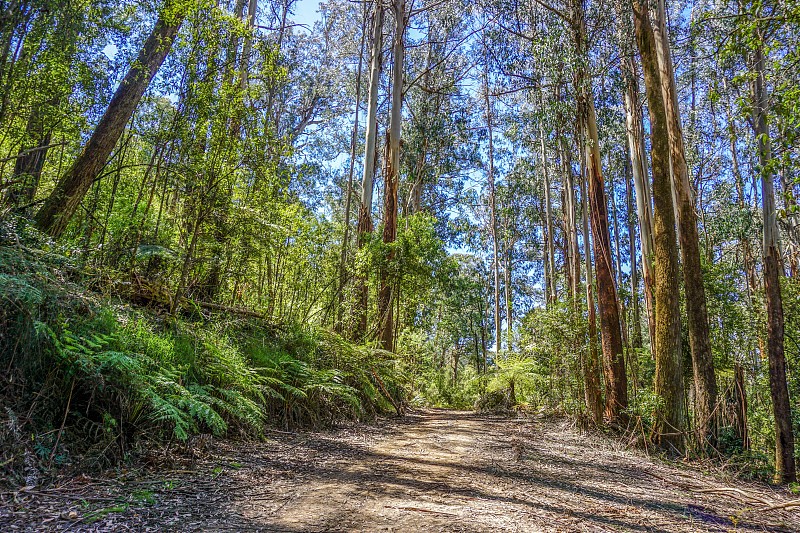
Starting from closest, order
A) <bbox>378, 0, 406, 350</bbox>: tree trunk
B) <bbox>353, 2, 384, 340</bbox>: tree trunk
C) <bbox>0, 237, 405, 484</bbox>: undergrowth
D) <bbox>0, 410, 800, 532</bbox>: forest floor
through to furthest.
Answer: <bbox>0, 410, 800, 532</bbox>: forest floor, <bbox>0, 237, 405, 484</bbox>: undergrowth, <bbox>353, 2, 384, 340</bbox>: tree trunk, <bbox>378, 0, 406, 350</bbox>: tree trunk

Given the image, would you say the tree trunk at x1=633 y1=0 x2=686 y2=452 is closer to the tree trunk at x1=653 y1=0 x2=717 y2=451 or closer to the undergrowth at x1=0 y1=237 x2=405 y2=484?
the tree trunk at x1=653 y1=0 x2=717 y2=451

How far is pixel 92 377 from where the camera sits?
2.79 metres

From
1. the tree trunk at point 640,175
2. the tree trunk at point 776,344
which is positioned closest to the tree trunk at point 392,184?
the tree trunk at point 640,175

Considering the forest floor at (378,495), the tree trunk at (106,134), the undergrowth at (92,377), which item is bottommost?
the forest floor at (378,495)

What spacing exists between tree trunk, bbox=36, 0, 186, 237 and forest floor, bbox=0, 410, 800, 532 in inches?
130

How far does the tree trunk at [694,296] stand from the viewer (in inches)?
244

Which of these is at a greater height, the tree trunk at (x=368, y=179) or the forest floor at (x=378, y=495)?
the tree trunk at (x=368, y=179)

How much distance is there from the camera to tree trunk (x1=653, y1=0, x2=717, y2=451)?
20.3 ft

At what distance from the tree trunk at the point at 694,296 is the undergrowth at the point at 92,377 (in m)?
5.43

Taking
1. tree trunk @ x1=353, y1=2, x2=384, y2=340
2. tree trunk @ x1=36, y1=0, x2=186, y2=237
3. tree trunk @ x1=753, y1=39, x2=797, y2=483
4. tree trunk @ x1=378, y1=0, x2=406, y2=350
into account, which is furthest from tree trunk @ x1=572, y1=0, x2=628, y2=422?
tree trunk @ x1=36, y1=0, x2=186, y2=237

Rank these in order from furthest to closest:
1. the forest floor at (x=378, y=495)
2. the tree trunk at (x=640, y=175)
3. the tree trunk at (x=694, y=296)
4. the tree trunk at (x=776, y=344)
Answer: the tree trunk at (x=640, y=175)
the tree trunk at (x=694, y=296)
the tree trunk at (x=776, y=344)
the forest floor at (x=378, y=495)

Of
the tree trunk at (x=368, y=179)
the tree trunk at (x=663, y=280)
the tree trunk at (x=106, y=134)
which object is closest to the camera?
the tree trunk at (x=106, y=134)

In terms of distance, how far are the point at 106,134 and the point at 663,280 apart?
7376 millimetres

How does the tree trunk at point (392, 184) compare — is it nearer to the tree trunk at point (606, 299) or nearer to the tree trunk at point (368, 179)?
the tree trunk at point (368, 179)
